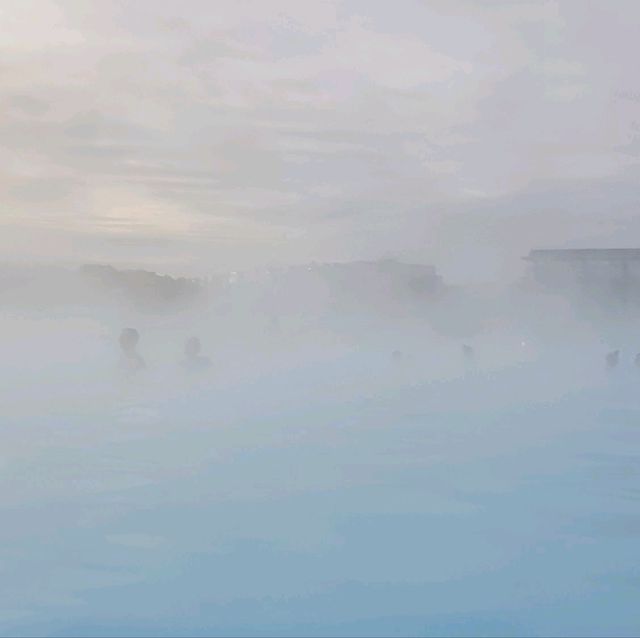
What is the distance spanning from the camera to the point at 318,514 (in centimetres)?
495

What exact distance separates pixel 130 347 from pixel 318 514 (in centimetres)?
579

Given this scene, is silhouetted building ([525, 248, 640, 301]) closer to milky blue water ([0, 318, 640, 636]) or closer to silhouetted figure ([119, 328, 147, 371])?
milky blue water ([0, 318, 640, 636])

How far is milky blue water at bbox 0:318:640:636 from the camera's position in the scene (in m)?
3.67

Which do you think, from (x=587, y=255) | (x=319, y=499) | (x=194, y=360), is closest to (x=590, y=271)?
(x=587, y=255)

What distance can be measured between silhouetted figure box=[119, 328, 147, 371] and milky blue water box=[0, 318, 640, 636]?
2.82 ft

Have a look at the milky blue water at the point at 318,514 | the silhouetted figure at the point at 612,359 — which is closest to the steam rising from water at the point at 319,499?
the milky blue water at the point at 318,514

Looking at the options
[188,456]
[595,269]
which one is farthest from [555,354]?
[188,456]

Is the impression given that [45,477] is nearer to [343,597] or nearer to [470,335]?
[343,597]

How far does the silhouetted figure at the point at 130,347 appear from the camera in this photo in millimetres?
10055

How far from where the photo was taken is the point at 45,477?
5.78m

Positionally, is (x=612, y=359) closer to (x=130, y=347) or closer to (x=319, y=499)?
(x=130, y=347)

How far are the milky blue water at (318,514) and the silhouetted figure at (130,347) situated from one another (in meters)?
0.86

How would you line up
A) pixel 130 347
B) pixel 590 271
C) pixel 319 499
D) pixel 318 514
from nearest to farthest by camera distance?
pixel 318 514 → pixel 319 499 → pixel 130 347 → pixel 590 271

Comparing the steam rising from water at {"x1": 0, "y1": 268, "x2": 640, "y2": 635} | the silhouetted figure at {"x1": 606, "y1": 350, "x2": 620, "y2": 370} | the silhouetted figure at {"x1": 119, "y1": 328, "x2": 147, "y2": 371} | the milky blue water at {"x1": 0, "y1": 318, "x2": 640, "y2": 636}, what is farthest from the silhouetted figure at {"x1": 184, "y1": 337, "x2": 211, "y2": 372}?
the silhouetted figure at {"x1": 606, "y1": 350, "x2": 620, "y2": 370}
